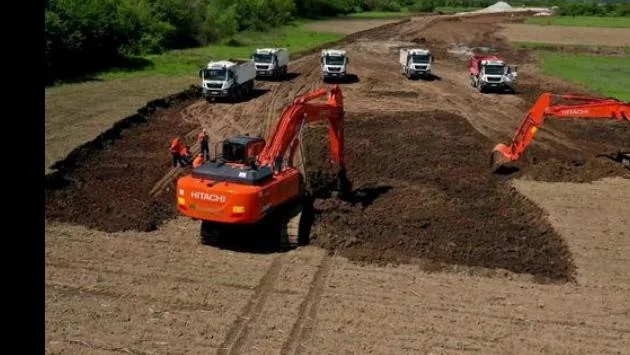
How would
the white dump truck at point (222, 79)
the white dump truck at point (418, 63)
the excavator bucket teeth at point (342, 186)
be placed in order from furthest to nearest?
the white dump truck at point (418, 63), the white dump truck at point (222, 79), the excavator bucket teeth at point (342, 186)

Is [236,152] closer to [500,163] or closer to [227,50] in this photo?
[500,163]

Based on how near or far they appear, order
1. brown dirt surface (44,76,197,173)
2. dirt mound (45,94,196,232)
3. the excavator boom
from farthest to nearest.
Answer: brown dirt surface (44,76,197,173) → dirt mound (45,94,196,232) → the excavator boom

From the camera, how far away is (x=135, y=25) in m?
55.4

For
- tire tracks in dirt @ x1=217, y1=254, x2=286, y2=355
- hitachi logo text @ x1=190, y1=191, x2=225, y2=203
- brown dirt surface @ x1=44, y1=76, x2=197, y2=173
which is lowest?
tire tracks in dirt @ x1=217, y1=254, x2=286, y2=355

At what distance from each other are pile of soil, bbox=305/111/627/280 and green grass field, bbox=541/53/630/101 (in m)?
19.5

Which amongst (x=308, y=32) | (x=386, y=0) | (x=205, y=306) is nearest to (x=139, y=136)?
(x=205, y=306)

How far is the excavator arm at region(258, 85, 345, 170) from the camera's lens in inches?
666

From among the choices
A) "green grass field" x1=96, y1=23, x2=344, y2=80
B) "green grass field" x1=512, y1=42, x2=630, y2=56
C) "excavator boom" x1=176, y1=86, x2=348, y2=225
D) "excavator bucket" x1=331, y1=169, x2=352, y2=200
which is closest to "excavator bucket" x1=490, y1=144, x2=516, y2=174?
"excavator bucket" x1=331, y1=169, x2=352, y2=200

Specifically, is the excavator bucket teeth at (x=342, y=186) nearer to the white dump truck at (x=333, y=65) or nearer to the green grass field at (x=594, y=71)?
the white dump truck at (x=333, y=65)

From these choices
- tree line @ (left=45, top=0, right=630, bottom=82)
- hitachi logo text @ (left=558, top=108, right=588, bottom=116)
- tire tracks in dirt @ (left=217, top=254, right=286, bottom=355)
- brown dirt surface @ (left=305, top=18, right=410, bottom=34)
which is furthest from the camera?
brown dirt surface @ (left=305, top=18, right=410, bottom=34)

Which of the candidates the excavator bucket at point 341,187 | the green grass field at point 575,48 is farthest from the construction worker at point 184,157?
the green grass field at point 575,48

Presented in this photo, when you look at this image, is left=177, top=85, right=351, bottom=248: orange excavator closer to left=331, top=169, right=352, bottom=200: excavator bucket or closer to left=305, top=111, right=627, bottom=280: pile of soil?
left=305, top=111, right=627, bottom=280: pile of soil

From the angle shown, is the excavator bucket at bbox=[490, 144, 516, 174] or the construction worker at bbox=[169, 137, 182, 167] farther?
the excavator bucket at bbox=[490, 144, 516, 174]

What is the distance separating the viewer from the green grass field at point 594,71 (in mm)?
44028
